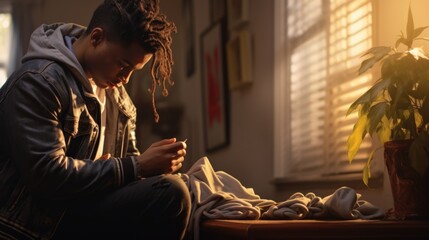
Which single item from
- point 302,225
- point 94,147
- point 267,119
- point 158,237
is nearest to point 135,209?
point 158,237

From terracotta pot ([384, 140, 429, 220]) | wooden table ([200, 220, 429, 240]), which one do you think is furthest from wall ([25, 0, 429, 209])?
wooden table ([200, 220, 429, 240])

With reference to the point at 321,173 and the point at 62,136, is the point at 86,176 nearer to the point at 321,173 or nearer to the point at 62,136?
the point at 62,136

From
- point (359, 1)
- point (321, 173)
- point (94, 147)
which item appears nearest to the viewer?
point (94, 147)

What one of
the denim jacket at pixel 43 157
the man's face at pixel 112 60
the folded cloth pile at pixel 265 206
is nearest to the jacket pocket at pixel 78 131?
the denim jacket at pixel 43 157

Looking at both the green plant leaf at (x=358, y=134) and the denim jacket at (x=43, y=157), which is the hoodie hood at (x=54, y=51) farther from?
the green plant leaf at (x=358, y=134)

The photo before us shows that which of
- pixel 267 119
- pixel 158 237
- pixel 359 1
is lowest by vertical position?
pixel 158 237

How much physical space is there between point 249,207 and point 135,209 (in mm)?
358

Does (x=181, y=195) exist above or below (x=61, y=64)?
below

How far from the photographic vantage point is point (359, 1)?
282 cm

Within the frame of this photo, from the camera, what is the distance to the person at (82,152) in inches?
68.7

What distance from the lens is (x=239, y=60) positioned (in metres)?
4.23

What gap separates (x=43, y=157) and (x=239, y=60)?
2602 millimetres

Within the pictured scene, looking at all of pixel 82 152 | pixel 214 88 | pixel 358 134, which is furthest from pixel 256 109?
pixel 82 152

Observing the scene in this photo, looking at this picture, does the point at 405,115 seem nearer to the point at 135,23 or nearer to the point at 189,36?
the point at 135,23
